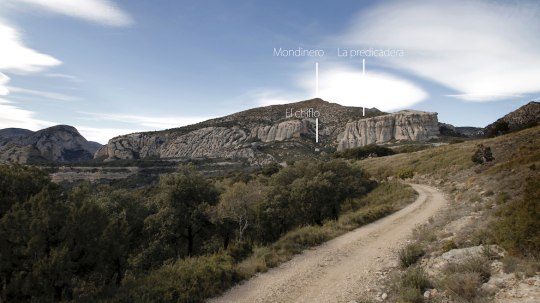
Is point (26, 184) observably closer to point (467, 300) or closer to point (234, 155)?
point (467, 300)

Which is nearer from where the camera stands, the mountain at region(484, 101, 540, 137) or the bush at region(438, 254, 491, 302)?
the bush at region(438, 254, 491, 302)

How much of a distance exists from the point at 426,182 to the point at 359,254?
3326 cm

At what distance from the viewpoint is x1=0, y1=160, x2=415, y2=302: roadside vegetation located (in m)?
10.6

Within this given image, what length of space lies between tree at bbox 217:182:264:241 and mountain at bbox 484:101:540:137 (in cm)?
7498

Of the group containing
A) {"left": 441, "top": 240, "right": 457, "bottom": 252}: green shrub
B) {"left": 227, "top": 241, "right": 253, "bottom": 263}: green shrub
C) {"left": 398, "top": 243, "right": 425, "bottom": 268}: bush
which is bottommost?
{"left": 227, "top": 241, "right": 253, "bottom": 263}: green shrub

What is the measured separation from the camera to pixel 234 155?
14375cm

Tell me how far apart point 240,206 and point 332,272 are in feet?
35.3

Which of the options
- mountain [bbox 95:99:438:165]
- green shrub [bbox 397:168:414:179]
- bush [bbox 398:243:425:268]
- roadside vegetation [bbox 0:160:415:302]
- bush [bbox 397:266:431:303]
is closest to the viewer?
bush [bbox 397:266:431:303]

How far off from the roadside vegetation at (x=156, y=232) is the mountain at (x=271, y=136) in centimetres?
10571

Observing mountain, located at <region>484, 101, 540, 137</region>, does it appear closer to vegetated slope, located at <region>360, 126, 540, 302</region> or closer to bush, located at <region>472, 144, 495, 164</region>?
bush, located at <region>472, 144, 495, 164</region>

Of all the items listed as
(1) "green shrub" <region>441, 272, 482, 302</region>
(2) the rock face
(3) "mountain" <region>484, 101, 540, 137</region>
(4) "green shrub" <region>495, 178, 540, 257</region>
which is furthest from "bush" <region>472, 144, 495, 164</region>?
(2) the rock face

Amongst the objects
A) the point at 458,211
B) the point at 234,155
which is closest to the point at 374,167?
the point at 458,211

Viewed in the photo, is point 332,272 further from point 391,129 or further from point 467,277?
point 391,129

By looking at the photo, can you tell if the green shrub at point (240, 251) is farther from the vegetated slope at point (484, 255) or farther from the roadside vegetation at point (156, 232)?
the vegetated slope at point (484, 255)
